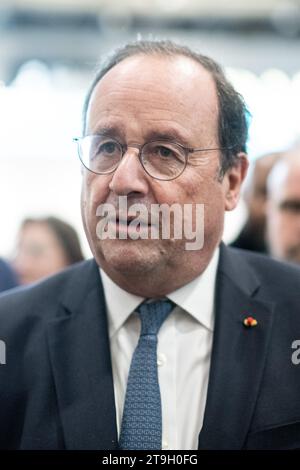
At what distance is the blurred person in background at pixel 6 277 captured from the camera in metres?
2.13

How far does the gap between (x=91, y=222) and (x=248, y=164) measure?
41 centimetres

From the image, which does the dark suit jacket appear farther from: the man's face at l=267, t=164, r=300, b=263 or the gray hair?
the man's face at l=267, t=164, r=300, b=263

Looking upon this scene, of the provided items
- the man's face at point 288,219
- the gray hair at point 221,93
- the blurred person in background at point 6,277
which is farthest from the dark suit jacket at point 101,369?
the man's face at point 288,219

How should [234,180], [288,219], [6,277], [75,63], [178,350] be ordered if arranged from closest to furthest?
1. [178,350]
2. [234,180]
3. [6,277]
4. [288,219]
5. [75,63]

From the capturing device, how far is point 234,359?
1.33 metres

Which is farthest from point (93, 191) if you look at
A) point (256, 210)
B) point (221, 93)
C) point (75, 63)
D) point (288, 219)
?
point (75, 63)

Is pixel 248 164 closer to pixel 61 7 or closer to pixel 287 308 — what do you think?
pixel 287 308

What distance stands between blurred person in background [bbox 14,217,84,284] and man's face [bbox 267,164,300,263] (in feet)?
2.92

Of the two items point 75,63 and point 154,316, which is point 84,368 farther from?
point 75,63

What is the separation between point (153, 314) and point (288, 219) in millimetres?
1053

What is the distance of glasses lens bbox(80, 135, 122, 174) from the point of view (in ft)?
4.36

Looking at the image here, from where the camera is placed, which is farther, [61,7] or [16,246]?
[61,7]

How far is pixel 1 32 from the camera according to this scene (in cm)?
559

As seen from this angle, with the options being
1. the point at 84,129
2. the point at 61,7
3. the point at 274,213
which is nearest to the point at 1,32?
the point at 61,7
